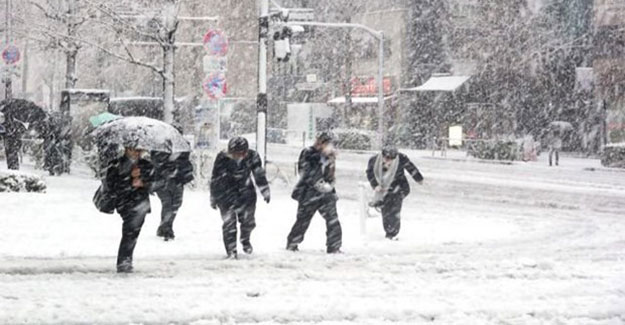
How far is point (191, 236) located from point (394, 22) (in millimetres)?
42074

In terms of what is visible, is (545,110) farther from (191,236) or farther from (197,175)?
(191,236)

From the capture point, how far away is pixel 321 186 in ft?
38.8

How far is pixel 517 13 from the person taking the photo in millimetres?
49156

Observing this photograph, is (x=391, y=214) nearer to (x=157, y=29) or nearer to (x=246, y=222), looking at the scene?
(x=246, y=222)

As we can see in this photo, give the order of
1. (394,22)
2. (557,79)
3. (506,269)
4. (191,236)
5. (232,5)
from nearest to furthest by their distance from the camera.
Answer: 1. (506,269)
2. (191,236)
3. (557,79)
4. (394,22)
5. (232,5)

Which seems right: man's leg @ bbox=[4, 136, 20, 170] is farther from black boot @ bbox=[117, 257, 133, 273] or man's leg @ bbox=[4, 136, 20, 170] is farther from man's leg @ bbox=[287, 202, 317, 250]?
black boot @ bbox=[117, 257, 133, 273]

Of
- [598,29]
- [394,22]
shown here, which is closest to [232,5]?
[394,22]

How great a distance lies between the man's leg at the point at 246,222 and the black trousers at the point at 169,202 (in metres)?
1.79

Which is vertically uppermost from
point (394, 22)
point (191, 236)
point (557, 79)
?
point (394, 22)

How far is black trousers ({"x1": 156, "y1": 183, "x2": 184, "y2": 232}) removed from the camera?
42.5 ft

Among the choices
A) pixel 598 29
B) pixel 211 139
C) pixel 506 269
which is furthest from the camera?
pixel 598 29

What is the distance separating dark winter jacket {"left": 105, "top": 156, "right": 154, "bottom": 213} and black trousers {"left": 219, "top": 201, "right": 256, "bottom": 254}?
1.42 metres

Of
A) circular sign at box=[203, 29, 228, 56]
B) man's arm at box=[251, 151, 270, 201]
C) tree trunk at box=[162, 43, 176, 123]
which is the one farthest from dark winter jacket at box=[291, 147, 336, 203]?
tree trunk at box=[162, 43, 176, 123]

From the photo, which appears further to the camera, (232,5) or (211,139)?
(232,5)
